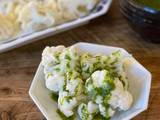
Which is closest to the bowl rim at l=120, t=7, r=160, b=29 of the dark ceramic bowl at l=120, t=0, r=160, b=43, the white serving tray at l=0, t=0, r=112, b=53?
the dark ceramic bowl at l=120, t=0, r=160, b=43

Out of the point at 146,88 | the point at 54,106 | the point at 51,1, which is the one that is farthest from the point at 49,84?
the point at 51,1

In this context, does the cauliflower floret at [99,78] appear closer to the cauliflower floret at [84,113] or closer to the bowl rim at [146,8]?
the cauliflower floret at [84,113]

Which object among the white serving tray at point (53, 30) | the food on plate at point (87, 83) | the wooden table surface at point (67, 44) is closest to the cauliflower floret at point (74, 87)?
the food on plate at point (87, 83)

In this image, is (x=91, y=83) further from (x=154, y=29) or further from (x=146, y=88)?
(x=154, y=29)

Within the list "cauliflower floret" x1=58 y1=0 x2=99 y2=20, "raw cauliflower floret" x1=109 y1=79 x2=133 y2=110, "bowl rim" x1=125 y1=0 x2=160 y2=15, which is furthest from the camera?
"cauliflower floret" x1=58 y1=0 x2=99 y2=20

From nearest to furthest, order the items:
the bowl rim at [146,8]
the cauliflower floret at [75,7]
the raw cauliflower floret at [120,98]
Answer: the raw cauliflower floret at [120,98]
the bowl rim at [146,8]
the cauliflower floret at [75,7]

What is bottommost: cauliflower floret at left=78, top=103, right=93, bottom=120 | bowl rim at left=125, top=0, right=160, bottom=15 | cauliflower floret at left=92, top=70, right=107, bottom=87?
cauliflower floret at left=78, top=103, right=93, bottom=120

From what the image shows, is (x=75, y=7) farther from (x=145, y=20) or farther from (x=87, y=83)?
(x=87, y=83)

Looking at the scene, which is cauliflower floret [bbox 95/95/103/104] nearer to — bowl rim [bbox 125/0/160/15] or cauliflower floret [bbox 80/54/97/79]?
cauliflower floret [bbox 80/54/97/79]

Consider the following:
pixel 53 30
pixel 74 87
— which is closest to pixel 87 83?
pixel 74 87
